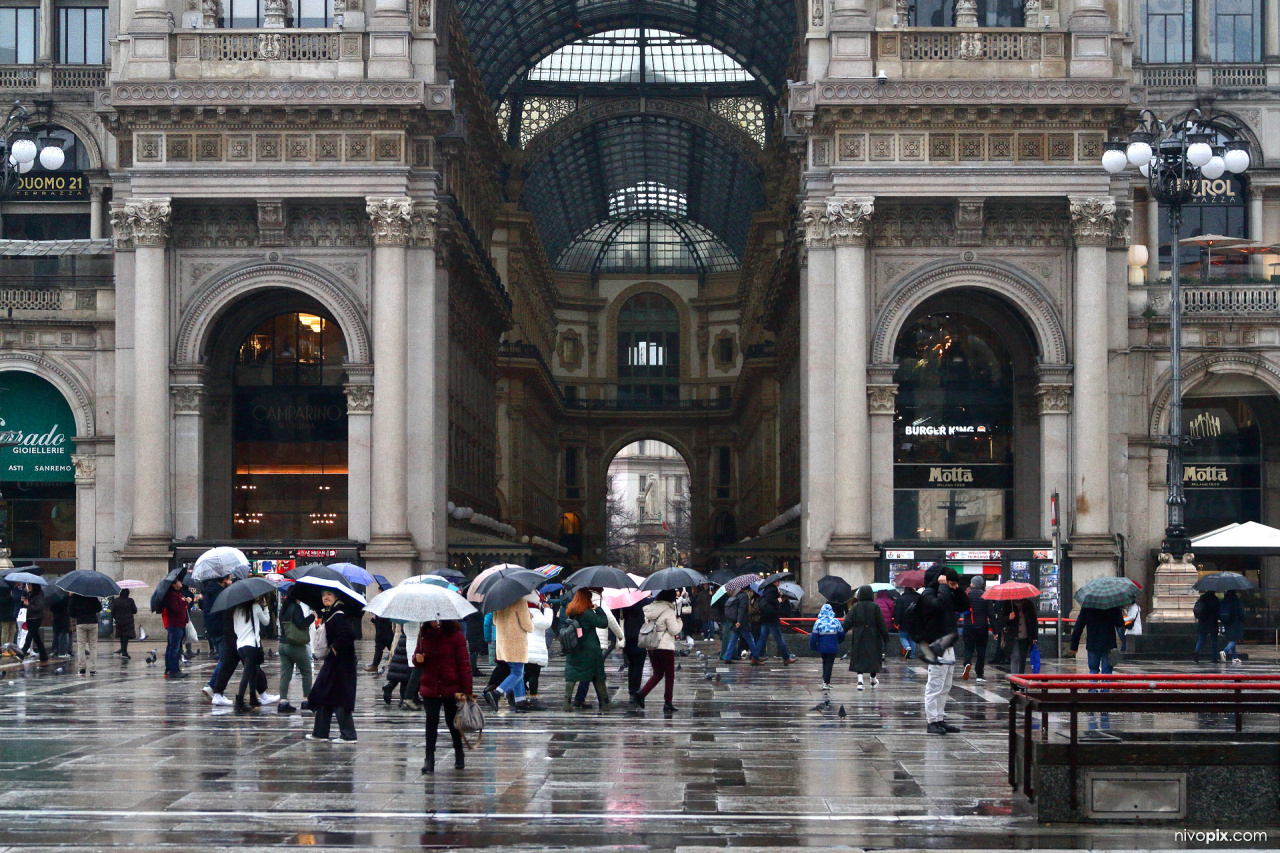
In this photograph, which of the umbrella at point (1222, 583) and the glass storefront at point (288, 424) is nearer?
the umbrella at point (1222, 583)

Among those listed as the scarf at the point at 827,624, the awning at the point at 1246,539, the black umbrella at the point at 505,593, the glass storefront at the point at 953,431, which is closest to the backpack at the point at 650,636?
the black umbrella at the point at 505,593

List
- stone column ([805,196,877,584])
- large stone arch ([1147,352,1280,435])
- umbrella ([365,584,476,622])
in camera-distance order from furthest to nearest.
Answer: large stone arch ([1147,352,1280,435])
stone column ([805,196,877,584])
umbrella ([365,584,476,622])

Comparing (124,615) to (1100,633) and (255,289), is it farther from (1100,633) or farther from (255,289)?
(1100,633)

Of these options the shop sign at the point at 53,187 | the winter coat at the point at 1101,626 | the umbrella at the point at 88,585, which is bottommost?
the winter coat at the point at 1101,626

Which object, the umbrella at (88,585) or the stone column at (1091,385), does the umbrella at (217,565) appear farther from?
the stone column at (1091,385)

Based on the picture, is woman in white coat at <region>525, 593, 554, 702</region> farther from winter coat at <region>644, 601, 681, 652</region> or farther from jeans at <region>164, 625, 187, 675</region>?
jeans at <region>164, 625, 187, 675</region>

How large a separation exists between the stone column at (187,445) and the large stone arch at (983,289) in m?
18.4

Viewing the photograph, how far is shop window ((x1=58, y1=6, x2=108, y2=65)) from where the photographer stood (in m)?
59.5

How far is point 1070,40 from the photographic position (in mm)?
46250

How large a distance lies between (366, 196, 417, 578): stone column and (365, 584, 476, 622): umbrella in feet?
89.1

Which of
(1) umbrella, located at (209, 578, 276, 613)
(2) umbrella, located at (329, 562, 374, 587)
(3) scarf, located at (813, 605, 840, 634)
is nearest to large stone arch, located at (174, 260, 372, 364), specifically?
(2) umbrella, located at (329, 562, 374, 587)

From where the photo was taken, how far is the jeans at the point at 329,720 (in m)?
19.9

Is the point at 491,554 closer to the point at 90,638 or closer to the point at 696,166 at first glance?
the point at 90,638

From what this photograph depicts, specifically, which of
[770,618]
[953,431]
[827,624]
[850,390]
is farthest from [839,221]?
[827,624]
